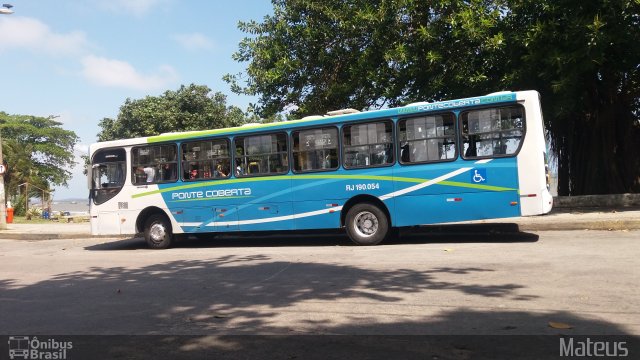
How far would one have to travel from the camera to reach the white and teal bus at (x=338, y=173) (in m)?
9.75

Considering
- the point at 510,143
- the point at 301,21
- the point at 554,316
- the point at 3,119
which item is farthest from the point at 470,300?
the point at 3,119

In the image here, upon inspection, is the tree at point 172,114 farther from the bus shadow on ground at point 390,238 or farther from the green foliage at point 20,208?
the bus shadow on ground at point 390,238

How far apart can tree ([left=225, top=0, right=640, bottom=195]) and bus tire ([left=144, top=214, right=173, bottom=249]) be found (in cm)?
597

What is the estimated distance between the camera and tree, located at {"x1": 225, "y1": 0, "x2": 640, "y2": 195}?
40.6 feet

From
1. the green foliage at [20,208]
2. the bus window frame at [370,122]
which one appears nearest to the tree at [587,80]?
the bus window frame at [370,122]

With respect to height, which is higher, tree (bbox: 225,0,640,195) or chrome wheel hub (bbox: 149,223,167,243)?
tree (bbox: 225,0,640,195)

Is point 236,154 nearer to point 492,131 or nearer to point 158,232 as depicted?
point 158,232

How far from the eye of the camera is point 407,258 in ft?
28.5

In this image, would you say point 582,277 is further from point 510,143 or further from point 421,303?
point 510,143

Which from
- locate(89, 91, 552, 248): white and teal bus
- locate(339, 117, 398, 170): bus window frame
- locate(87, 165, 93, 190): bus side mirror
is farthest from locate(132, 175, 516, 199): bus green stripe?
locate(87, 165, 93, 190): bus side mirror

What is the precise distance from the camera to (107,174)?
42.8 feet

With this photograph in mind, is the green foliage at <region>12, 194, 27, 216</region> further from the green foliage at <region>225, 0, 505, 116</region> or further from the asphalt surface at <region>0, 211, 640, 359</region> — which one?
the asphalt surface at <region>0, 211, 640, 359</region>

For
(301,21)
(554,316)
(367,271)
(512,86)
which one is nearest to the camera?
(554,316)

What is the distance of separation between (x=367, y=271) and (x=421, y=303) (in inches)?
82.8
